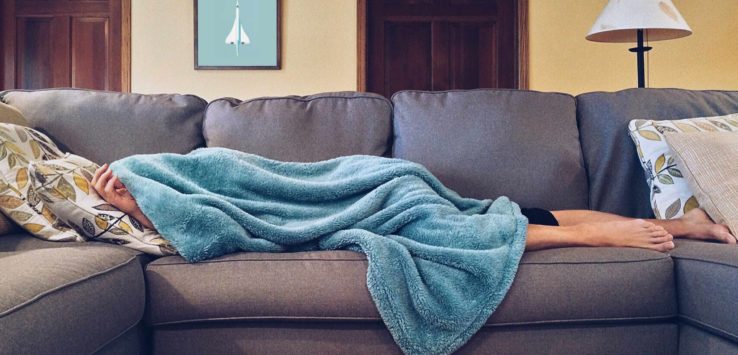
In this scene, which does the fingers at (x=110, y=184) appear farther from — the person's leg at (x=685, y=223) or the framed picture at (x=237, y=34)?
the framed picture at (x=237, y=34)

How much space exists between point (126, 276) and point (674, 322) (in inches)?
45.7

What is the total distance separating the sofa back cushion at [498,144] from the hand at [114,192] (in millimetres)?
809

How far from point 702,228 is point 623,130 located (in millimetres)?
428

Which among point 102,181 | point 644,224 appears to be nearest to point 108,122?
point 102,181

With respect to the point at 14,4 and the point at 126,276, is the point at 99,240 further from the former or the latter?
the point at 14,4

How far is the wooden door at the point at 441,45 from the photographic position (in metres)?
3.82

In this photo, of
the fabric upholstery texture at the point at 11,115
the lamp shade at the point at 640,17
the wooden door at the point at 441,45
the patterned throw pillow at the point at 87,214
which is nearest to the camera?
the patterned throw pillow at the point at 87,214

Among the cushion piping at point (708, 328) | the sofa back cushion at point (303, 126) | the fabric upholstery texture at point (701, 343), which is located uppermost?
the sofa back cushion at point (303, 126)

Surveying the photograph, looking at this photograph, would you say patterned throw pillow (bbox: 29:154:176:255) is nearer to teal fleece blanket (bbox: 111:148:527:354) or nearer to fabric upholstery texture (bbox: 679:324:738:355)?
teal fleece blanket (bbox: 111:148:527:354)

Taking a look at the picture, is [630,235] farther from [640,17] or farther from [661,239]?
[640,17]

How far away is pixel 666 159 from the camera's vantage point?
1747 millimetres

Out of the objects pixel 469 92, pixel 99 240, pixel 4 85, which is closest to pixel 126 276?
pixel 99 240

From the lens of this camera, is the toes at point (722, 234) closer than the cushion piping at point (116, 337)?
No

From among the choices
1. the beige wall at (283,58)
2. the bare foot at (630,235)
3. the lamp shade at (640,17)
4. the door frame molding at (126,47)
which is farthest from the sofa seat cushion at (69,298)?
the door frame molding at (126,47)
